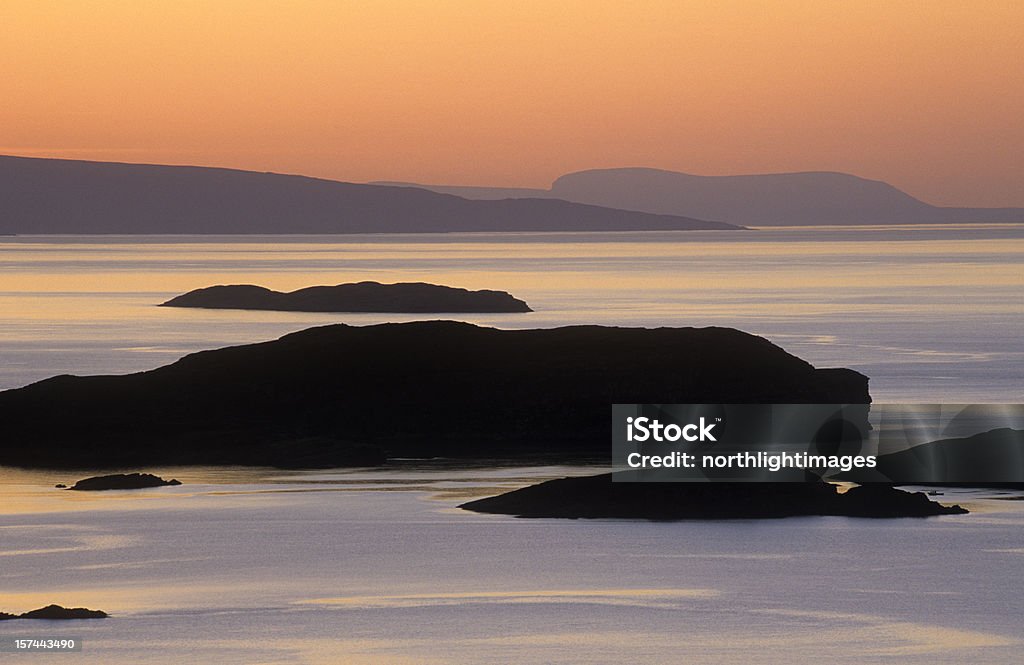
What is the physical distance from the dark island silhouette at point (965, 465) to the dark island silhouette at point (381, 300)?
59.4 m

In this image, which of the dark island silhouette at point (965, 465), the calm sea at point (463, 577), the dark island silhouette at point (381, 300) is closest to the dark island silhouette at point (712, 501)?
the calm sea at point (463, 577)

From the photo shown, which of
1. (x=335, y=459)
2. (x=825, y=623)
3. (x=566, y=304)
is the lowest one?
(x=825, y=623)

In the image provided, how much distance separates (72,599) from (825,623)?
361 inches

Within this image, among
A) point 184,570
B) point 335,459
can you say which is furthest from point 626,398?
point 184,570

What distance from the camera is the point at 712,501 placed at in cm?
2998

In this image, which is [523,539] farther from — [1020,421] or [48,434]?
[1020,421]

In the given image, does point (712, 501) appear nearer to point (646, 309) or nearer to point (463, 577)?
point (463, 577)

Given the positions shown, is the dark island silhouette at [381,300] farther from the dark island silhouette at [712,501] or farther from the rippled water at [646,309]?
the dark island silhouette at [712,501]

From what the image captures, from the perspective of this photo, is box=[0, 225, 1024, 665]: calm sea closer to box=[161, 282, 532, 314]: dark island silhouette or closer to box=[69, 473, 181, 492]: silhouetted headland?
box=[69, 473, 181, 492]: silhouetted headland

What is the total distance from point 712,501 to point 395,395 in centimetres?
1294

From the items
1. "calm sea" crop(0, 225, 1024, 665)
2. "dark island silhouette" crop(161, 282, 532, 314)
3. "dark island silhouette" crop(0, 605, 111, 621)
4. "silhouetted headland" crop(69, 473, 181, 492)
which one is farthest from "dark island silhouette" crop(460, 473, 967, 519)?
"dark island silhouette" crop(161, 282, 532, 314)

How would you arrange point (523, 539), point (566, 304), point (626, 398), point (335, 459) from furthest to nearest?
point (566, 304)
point (626, 398)
point (335, 459)
point (523, 539)

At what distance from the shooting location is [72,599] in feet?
79.4

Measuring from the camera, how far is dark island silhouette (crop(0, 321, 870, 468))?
126 feet
